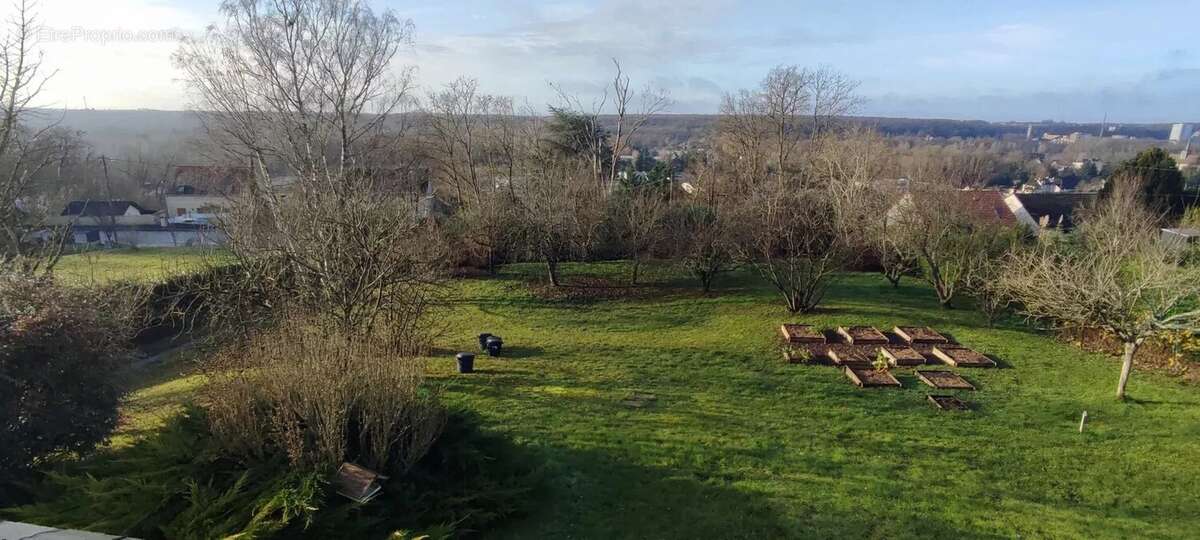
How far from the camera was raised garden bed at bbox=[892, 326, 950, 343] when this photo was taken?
13.6 metres

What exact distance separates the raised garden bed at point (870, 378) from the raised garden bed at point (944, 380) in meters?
0.57

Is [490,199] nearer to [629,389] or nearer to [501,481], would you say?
[629,389]

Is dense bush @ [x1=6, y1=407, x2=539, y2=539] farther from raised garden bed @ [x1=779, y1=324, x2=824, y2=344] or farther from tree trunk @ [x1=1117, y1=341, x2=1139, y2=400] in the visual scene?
tree trunk @ [x1=1117, y1=341, x2=1139, y2=400]

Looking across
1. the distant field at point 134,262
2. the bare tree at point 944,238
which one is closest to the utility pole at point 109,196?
the distant field at point 134,262

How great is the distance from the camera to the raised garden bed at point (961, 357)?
12016 millimetres

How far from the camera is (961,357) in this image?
12352 mm

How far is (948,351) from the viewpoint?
1273 centimetres

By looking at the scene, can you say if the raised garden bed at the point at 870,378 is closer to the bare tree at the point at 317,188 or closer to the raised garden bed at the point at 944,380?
the raised garden bed at the point at 944,380

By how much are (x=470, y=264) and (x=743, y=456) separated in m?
16.1

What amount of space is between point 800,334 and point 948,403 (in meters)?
4.35

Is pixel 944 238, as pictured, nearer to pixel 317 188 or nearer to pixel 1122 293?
pixel 1122 293

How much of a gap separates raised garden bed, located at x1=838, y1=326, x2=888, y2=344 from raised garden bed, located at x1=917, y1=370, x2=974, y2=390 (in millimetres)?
2030

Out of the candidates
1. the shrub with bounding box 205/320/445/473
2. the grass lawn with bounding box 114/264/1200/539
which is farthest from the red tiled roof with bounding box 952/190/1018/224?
the shrub with bounding box 205/320/445/473

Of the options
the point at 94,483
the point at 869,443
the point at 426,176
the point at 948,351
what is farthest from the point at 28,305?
the point at 426,176
